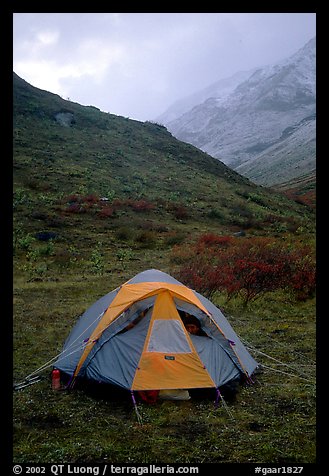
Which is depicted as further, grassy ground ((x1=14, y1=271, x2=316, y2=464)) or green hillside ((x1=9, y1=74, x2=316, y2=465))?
green hillside ((x1=9, y1=74, x2=316, y2=465))

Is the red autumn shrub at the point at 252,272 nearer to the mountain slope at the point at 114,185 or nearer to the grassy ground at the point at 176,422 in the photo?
the grassy ground at the point at 176,422

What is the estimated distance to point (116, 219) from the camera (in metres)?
28.0

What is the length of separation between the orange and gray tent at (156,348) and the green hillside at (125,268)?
41 centimetres

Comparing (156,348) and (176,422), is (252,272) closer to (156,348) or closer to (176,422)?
(156,348)

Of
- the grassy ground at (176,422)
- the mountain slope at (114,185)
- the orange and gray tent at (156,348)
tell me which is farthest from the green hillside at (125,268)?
the orange and gray tent at (156,348)

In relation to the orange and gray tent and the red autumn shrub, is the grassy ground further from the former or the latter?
the red autumn shrub

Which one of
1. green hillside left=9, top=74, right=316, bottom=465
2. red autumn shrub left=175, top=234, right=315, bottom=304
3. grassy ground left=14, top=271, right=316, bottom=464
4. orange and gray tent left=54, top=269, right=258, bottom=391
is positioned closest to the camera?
grassy ground left=14, top=271, right=316, bottom=464

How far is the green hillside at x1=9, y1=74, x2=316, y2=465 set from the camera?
6113 mm

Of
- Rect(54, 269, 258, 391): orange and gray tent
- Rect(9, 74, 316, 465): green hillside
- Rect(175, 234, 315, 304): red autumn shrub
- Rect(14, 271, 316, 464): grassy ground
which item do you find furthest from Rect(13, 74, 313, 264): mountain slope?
Rect(14, 271, 316, 464): grassy ground

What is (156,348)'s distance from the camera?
7.61 meters

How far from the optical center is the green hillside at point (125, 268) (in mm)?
6113

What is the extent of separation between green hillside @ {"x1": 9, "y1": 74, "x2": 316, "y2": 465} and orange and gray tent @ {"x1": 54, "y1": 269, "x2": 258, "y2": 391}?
410 mm

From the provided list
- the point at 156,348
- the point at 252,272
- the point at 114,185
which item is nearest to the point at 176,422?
the point at 156,348

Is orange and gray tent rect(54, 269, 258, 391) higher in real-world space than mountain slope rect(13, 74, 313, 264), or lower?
lower
